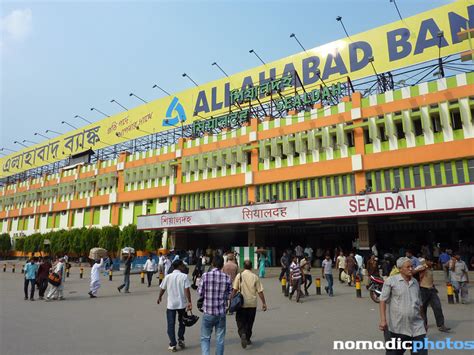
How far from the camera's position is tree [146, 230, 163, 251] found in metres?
34.5

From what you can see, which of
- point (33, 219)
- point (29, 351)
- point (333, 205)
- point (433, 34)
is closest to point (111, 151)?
point (33, 219)

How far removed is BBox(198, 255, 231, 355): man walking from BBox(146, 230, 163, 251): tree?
29772 millimetres

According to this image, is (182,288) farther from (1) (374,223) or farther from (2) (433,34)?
(2) (433,34)

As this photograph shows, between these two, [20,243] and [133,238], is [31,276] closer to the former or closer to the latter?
[133,238]

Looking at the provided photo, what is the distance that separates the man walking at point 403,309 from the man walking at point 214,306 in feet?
8.15

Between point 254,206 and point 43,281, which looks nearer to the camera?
point 43,281

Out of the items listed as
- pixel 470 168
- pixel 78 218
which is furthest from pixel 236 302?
pixel 78 218

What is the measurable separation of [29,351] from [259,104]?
1089 inches

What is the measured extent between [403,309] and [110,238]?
35.5 m

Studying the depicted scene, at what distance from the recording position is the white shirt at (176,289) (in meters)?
7.03

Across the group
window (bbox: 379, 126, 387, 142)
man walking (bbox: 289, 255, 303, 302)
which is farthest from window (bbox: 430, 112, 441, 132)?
man walking (bbox: 289, 255, 303, 302)

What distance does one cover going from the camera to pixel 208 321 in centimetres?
578

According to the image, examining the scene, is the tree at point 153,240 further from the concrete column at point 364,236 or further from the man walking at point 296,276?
the man walking at point 296,276

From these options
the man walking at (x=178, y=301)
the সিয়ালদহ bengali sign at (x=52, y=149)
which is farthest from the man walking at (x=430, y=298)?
the সিয়ালদহ bengali sign at (x=52, y=149)
